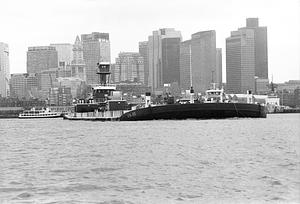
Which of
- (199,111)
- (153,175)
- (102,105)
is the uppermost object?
(102,105)

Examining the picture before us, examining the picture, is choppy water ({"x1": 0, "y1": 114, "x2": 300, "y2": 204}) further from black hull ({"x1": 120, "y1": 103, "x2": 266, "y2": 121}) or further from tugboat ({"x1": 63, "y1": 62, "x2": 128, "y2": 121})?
tugboat ({"x1": 63, "y1": 62, "x2": 128, "y2": 121})

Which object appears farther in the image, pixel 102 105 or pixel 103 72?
pixel 103 72

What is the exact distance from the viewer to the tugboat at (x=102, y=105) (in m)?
113

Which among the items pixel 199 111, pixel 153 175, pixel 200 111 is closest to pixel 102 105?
pixel 199 111

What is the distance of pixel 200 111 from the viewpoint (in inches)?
3465

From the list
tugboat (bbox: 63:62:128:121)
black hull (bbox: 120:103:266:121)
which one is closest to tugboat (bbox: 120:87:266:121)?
black hull (bbox: 120:103:266:121)

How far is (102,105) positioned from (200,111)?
37799mm

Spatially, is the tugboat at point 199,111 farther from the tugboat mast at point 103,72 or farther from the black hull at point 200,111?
the tugboat mast at point 103,72

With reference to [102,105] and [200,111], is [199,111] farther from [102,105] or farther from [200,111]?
[102,105]

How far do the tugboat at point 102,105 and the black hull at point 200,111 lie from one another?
1382cm

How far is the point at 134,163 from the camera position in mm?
28156

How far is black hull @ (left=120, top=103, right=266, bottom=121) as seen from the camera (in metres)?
87.9

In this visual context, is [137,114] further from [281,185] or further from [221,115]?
[281,185]

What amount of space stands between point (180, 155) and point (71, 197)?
43.1ft
